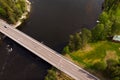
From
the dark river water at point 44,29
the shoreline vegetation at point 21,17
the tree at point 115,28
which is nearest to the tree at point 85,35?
the dark river water at point 44,29

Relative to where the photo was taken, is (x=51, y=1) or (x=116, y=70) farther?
(x=51, y=1)

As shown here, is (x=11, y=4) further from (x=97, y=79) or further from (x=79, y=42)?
(x=97, y=79)

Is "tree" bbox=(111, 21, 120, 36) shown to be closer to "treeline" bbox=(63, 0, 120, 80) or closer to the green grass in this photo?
"treeline" bbox=(63, 0, 120, 80)

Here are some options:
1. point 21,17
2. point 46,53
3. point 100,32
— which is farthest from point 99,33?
point 21,17

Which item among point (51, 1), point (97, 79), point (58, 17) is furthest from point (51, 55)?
point (51, 1)

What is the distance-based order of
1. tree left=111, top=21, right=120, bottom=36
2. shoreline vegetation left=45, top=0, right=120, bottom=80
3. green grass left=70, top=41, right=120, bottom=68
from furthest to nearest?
1. tree left=111, top=21, right=120, bottom=36
2. green grass left=70, top=41, right=120, bottom=68
3. shoreline vegetation left=45, top=0, right=120, bottom=80

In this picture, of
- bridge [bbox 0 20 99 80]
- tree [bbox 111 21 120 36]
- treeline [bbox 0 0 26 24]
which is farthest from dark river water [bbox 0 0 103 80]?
tree [bbox 111 21 120 36]
